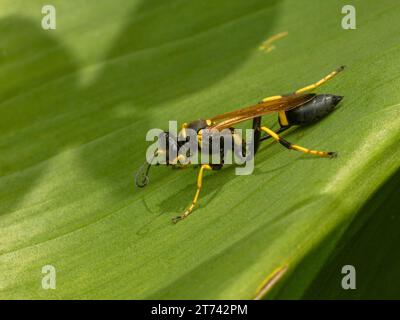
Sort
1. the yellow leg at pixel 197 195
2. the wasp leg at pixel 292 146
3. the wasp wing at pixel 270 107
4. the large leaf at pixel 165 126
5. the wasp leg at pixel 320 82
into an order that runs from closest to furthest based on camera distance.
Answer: the large leaf at pixel 165 126, the wasp leg at pixel 292 146, the yellow leg at pixel 197 195, the wasp wing at pixel 270 107, the wasp leg at pixel 320 82

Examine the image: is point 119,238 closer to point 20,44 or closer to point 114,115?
point 114,115

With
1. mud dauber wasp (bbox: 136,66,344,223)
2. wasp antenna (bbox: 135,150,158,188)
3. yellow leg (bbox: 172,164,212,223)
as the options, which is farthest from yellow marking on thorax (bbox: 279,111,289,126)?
wasp antenna (bbox: 135,150,158,188)

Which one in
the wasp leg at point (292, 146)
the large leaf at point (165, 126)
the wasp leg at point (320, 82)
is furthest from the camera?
the wasp leg at point (320, 82)

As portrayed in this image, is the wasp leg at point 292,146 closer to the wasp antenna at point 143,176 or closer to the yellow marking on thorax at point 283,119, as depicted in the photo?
the yellow marking on thorax at point 283,119

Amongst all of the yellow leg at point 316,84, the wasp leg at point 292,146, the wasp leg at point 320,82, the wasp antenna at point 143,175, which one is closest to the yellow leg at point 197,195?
the wasp antenna at point 143,175

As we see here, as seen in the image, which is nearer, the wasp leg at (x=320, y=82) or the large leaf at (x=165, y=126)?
the large leaf at (x=165, y=126)

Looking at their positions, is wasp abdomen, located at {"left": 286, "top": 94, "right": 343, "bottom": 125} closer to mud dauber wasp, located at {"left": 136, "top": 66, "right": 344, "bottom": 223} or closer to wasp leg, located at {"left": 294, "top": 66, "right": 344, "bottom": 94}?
mud dauber wasp, located at {"left": 136, "top": 66, "right": 344, "bottom": 223}
